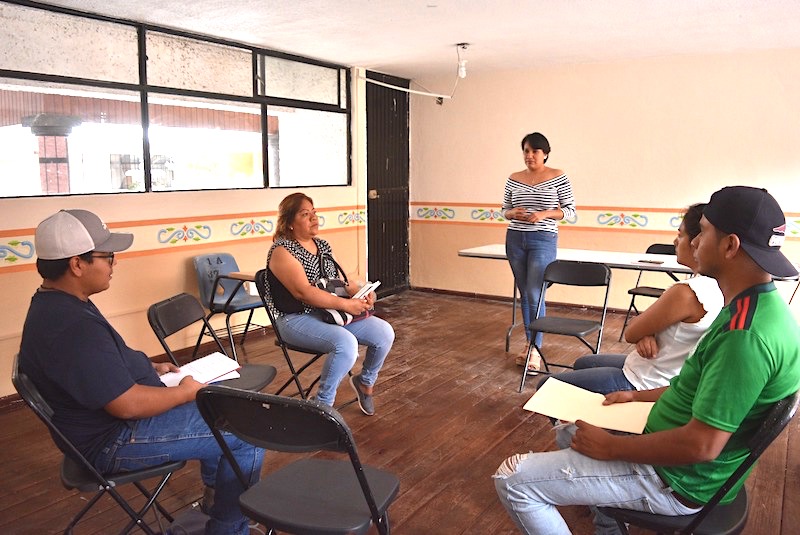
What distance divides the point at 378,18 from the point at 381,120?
2550 mm

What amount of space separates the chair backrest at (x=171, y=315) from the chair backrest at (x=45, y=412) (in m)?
0.83

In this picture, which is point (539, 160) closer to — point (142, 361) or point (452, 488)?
point (452, 488)

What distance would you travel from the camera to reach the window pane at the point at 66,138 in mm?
4000

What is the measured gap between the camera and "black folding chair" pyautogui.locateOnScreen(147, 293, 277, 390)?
9.28ft

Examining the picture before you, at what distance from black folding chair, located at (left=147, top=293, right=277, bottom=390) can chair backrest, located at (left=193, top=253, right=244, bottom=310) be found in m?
1.62

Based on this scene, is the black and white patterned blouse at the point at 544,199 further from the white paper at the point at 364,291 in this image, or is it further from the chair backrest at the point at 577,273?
the white paper at the point at 364,291

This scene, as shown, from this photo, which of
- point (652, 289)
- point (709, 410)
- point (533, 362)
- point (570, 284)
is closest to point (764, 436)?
point (709, 410)

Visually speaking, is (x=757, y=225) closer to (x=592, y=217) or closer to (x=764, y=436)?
(x=764, y=436)

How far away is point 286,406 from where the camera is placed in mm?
1625

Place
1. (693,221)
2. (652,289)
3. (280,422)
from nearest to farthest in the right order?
(280,422) < (693,221) < (652,289)

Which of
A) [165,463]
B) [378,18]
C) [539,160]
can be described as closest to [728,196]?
[165,463]

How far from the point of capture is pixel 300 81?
594cm

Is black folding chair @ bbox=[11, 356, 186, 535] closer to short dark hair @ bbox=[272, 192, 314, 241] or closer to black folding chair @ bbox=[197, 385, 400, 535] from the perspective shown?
black folding chair @ bbox=[197, 385, 400, 535]

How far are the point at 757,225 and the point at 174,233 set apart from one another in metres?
4.21
